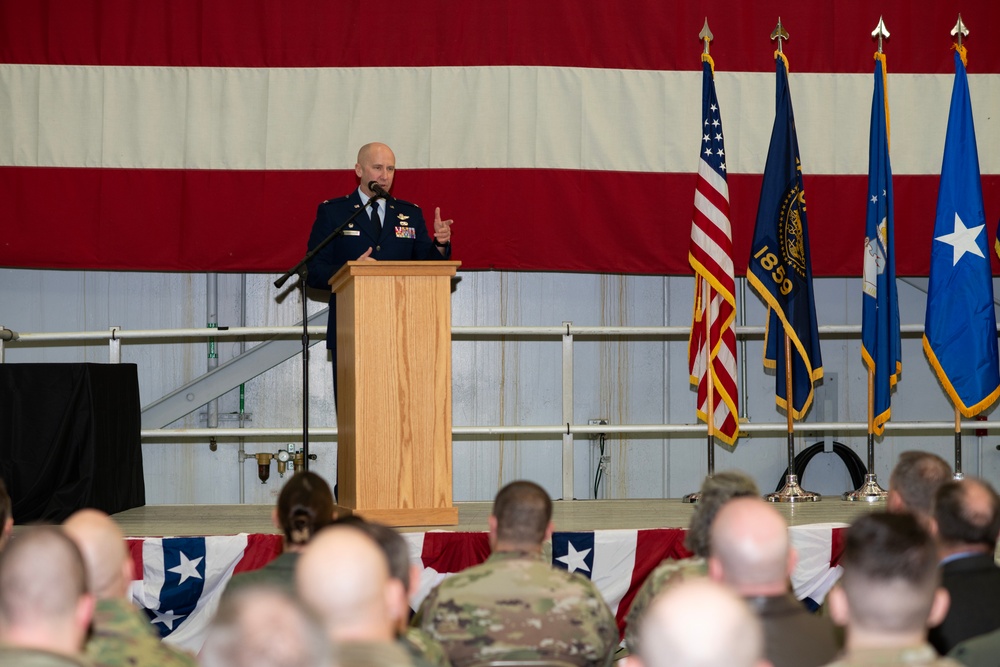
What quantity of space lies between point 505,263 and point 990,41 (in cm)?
313

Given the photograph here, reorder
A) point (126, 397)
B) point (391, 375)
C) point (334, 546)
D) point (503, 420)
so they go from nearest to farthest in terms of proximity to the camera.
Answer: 1. point (334, 546)
2. point (391, 375)
3. point (126, 397)
4. point (503, 420)

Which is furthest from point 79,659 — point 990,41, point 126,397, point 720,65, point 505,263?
point 990,41

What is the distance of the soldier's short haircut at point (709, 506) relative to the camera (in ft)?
9.50

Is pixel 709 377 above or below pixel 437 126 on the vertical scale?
below

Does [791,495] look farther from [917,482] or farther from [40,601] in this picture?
[40,601]

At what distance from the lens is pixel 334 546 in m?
1.81

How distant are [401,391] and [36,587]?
8.16ft

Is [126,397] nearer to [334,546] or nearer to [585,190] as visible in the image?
[585,190]

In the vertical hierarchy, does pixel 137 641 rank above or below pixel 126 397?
below

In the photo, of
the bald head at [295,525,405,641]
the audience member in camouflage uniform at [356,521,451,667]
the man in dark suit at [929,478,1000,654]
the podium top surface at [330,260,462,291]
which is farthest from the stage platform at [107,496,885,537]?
the bald head at [295,525,405,641]

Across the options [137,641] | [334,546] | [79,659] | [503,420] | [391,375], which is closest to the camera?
[79,659]

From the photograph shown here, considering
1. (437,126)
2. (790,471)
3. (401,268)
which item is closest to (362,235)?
(401,268)

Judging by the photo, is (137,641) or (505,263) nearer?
(137,641)

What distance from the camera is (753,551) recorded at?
212 cm
